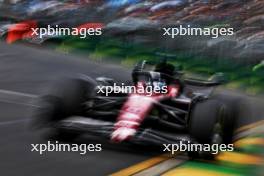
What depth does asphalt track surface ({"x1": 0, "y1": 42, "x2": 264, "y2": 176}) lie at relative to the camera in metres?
7.28

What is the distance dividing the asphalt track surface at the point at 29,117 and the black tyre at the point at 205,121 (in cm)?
69

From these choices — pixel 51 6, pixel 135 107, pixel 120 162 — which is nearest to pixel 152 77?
pixel 135 107

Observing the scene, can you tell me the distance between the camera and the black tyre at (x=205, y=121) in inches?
301

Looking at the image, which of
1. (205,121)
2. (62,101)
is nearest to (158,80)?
(205,121)

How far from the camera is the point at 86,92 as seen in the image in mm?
8352

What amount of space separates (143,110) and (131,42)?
947cm

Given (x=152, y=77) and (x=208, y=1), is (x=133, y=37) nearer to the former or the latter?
(x=208, y=1)

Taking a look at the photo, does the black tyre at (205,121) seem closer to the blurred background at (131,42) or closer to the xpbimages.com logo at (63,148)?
the xpbimages.com logo at (63,148)

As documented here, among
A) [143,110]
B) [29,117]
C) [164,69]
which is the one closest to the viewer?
[143,110]

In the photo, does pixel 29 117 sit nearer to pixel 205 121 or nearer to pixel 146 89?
pixel 146 89

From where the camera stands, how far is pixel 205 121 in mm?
7660

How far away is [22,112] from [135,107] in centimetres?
260

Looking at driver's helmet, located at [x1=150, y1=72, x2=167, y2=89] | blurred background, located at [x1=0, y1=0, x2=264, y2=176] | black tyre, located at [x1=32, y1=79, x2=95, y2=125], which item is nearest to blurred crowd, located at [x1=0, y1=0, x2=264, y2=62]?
blurred background, located at [x1=0, y1=0, x2=264, y2=176]

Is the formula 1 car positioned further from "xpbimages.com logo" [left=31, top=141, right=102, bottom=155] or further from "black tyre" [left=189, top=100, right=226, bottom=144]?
"xpbimages.com logo" [left=31, top=141, right=102, bottom=155]
